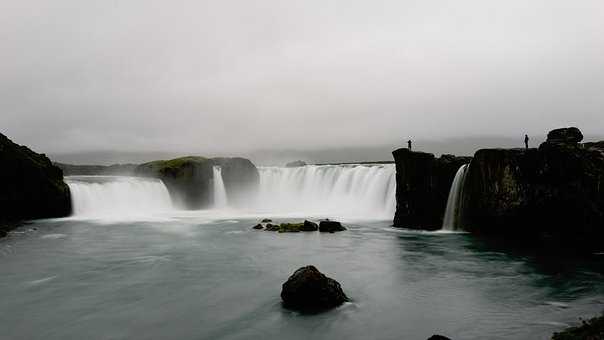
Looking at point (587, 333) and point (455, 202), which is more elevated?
point (455, 202)

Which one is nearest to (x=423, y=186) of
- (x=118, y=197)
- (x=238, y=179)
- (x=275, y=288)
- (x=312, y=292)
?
(x=275, y=288)

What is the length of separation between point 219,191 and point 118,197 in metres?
16.3

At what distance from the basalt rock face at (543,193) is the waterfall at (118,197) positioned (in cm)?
4297

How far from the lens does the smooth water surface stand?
14.1 metres

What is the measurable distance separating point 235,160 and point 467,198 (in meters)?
45.0

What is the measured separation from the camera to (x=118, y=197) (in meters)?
58.6

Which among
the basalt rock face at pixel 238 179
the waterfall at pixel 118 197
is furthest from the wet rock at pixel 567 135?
the basalt rock face at pixel 238 179

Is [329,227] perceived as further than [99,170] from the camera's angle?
No

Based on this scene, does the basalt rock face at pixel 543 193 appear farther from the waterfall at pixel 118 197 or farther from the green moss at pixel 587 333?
the waterfall at pixel 118 197

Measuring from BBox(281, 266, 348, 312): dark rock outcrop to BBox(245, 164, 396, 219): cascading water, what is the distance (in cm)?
3565

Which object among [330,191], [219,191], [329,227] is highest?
[219,191]

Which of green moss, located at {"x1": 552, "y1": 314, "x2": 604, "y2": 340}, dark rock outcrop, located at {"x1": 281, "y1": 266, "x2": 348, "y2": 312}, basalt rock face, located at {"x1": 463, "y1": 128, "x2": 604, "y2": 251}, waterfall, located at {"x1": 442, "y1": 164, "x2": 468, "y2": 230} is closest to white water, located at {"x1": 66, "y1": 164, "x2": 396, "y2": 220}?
waterfall, located at {"x1": 442, "y1": 164, "x2": 468, "y2": 230}

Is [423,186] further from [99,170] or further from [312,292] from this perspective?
[99,170]

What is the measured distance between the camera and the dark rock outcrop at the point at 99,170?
86062mm
